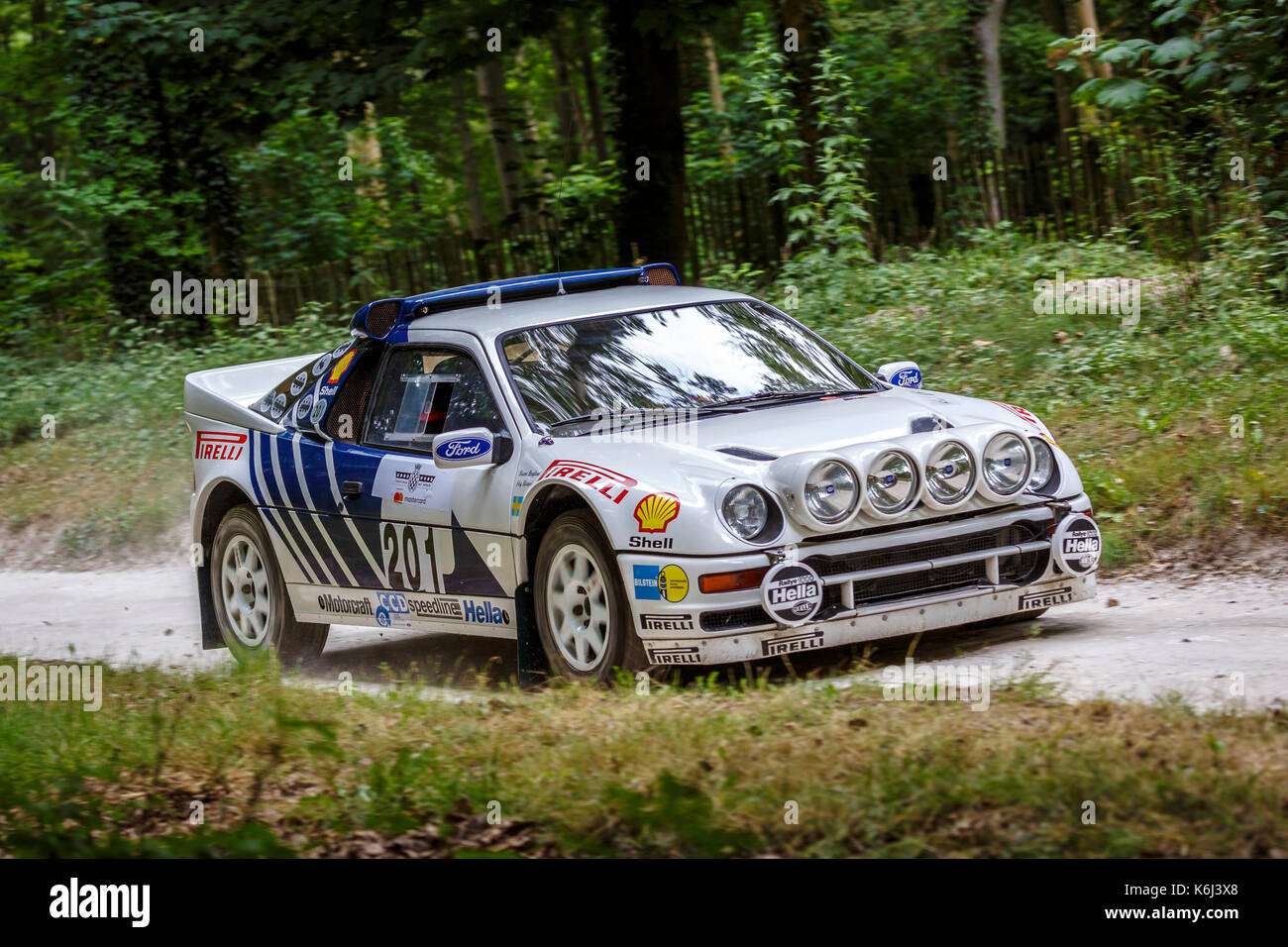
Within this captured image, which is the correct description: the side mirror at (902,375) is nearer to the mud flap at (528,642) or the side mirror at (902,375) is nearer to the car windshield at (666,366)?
the car windshield at (666,366)

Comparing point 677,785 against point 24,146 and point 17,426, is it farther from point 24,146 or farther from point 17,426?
point 24,146

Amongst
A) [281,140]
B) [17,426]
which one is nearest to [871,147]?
[281,140]

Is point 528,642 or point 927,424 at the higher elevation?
point 927,424

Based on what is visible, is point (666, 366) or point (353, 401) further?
point (353, 401)

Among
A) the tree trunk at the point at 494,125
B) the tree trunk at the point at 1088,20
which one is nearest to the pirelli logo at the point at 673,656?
the tree trunk at the point at 494,125

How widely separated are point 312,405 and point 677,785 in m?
4.47

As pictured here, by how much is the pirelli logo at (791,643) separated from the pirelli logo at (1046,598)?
3.54ft

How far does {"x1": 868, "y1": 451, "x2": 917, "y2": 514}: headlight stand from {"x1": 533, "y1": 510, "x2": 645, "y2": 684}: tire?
1072mm

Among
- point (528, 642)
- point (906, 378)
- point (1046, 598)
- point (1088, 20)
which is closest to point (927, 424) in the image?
point (1046, 598)

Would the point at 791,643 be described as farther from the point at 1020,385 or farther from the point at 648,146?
the point at 648,146

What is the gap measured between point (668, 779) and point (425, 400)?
144 inches

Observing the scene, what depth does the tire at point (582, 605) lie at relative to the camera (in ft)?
20.6

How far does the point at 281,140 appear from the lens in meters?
24.9

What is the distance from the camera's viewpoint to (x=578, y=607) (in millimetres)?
6551
